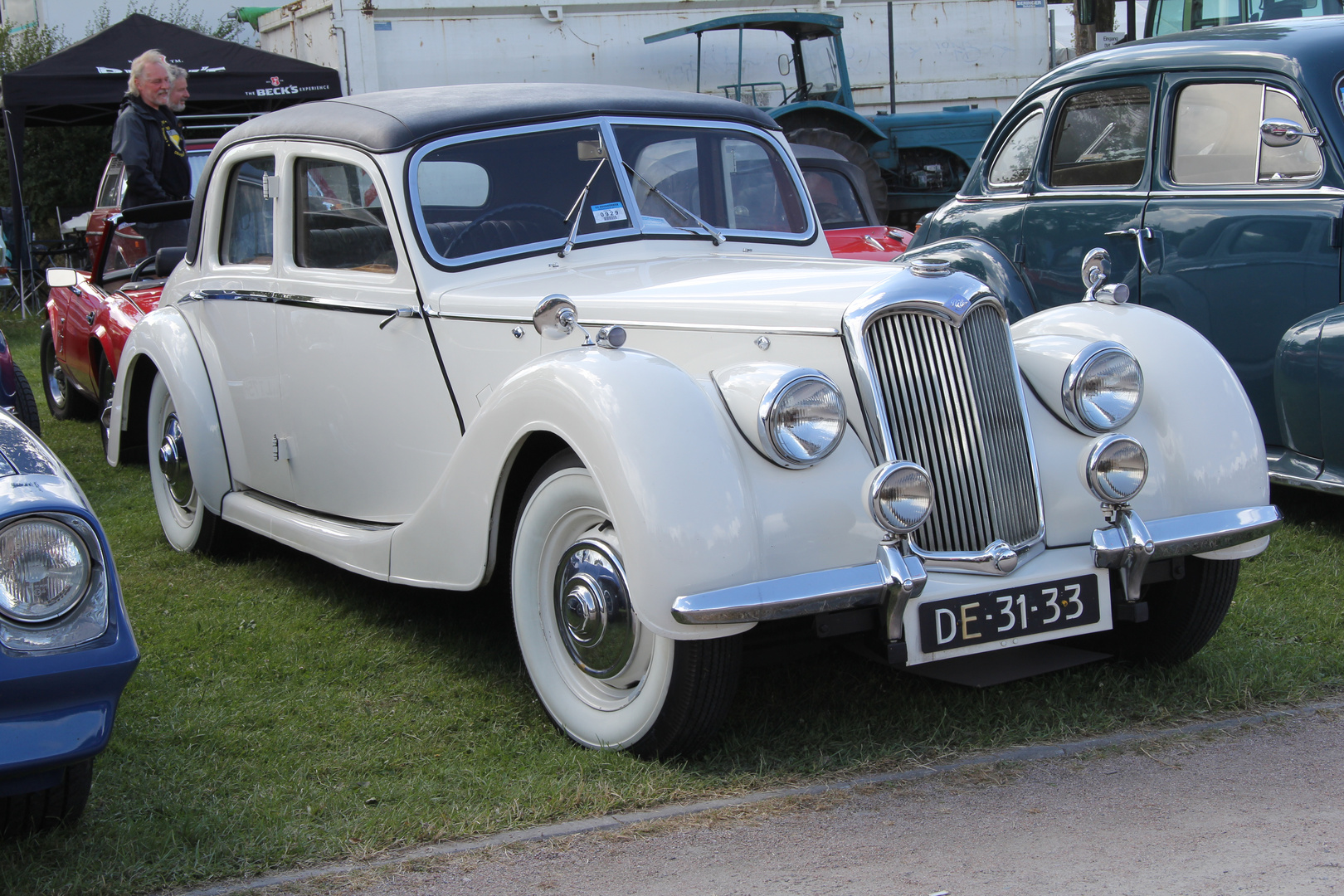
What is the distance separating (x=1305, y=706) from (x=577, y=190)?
2586mm

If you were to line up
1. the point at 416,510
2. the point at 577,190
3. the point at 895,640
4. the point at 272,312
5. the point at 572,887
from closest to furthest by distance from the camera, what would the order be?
the point at 572,887, the point at 895,640, the point at 416,510, the point at 577,190, the point at 272,312

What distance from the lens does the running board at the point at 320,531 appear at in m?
3.74

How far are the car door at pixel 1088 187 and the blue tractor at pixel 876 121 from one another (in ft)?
25.1

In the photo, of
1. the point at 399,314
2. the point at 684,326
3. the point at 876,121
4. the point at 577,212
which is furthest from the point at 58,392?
the point at 876,121

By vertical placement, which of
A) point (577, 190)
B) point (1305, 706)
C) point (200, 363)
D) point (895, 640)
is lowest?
point (1305, 706)

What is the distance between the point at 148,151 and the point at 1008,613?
6.23m

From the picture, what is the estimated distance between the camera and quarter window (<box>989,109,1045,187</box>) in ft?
19.8

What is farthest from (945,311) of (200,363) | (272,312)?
(200,363)

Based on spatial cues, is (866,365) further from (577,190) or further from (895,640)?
(577,190)

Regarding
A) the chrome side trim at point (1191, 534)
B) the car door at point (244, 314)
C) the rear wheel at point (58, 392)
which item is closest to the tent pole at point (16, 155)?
the rear wheel at point (58, 392)

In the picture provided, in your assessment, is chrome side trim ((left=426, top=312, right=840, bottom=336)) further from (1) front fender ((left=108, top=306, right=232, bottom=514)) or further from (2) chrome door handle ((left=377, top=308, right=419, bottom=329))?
(1) front fender ((left=108, top=306, right=232, bottom=514))

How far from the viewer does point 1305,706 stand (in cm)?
326

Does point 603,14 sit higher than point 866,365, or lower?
higher

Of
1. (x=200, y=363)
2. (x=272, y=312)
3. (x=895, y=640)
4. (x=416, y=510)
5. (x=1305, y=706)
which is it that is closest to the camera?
(x=895, y=640)
